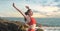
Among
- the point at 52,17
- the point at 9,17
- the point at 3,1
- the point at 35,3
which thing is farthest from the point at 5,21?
the point at 52,17

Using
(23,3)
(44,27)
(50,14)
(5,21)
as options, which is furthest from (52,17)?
(5,21)

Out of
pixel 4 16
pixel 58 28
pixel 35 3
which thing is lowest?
pixel 58 28

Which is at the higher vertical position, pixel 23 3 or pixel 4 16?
pixel 23 3

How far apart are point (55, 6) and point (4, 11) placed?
121 cm

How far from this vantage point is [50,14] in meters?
4.26

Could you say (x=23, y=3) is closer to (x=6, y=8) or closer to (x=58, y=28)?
(x=6, y=8)

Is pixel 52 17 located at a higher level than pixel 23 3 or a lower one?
lower

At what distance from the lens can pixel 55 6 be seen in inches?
171

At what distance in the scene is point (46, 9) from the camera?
429 centimetres

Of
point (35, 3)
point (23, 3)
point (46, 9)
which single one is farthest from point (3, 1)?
point (46, 9)

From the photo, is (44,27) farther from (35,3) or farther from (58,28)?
(35,3)

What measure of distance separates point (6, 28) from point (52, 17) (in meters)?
1.09

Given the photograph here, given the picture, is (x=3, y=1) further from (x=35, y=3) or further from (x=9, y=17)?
(x=35, y=3)

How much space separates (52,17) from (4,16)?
3.66 ft
